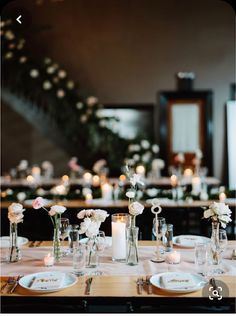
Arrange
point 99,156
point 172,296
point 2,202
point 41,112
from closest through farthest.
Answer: point 172,296 < point 2,202 < point 41,112 < point 99,156

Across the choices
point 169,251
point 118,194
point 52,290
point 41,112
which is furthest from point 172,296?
point 41,112

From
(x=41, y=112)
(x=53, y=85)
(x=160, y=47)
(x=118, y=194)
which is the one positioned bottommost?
(x=118, y=194)

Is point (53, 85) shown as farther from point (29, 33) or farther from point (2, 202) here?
point (2, 202)

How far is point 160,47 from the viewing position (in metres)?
9.93

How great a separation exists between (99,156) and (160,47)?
2726 millimetres

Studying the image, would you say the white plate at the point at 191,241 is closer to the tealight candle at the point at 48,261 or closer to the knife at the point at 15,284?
the tealight candle at the point at 48,261

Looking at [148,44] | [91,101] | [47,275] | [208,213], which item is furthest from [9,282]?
[148,44]

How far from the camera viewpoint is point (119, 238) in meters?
2.70

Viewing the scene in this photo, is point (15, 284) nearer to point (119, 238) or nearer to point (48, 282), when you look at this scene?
point (48, 282)

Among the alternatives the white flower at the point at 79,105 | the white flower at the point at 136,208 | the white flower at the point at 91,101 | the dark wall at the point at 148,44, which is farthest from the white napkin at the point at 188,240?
the dark wall at the point at 148,44

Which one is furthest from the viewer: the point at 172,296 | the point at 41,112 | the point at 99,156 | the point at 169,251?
the point at 99,156

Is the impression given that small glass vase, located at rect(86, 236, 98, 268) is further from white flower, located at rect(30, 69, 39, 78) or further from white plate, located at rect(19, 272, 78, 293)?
white flower, located at rect(30, 69, 39, 78)

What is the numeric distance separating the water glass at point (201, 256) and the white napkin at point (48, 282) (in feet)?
2.41

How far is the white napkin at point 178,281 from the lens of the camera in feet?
7.18
